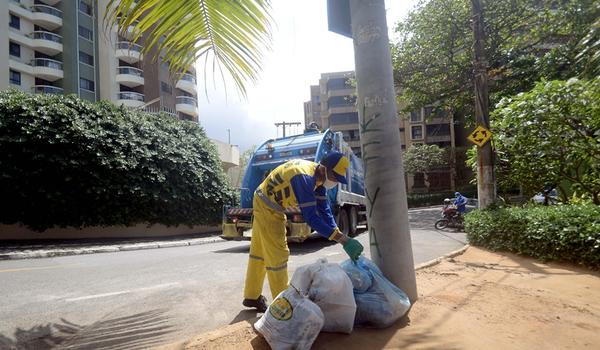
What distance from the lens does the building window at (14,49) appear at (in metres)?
30.2

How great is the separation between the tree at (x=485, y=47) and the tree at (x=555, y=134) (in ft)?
20.4

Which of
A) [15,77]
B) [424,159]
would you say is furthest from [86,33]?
[424,159]

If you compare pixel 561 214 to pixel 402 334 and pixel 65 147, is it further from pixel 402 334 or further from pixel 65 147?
pixel 65 147

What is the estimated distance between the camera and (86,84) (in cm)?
3400

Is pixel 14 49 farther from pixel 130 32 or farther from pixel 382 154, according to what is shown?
pixel 382 154

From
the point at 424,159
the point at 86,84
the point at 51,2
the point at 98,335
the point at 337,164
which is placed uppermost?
the point at 51,2

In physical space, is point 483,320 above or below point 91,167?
below

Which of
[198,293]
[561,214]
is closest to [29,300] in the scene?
[198,293]

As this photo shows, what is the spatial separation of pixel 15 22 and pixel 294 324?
37.1m

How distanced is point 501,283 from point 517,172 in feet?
18.8

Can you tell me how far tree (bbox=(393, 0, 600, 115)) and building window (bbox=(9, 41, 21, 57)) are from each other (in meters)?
28.2

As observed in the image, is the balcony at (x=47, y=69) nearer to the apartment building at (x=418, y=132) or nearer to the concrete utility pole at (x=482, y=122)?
the apartment building at (x=418, y=132)

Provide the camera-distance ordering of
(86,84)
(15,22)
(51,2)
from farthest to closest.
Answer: (86,84) < (51,2) < (15,22)

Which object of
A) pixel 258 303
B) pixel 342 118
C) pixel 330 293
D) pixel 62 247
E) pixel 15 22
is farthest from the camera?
pixel 342 118
